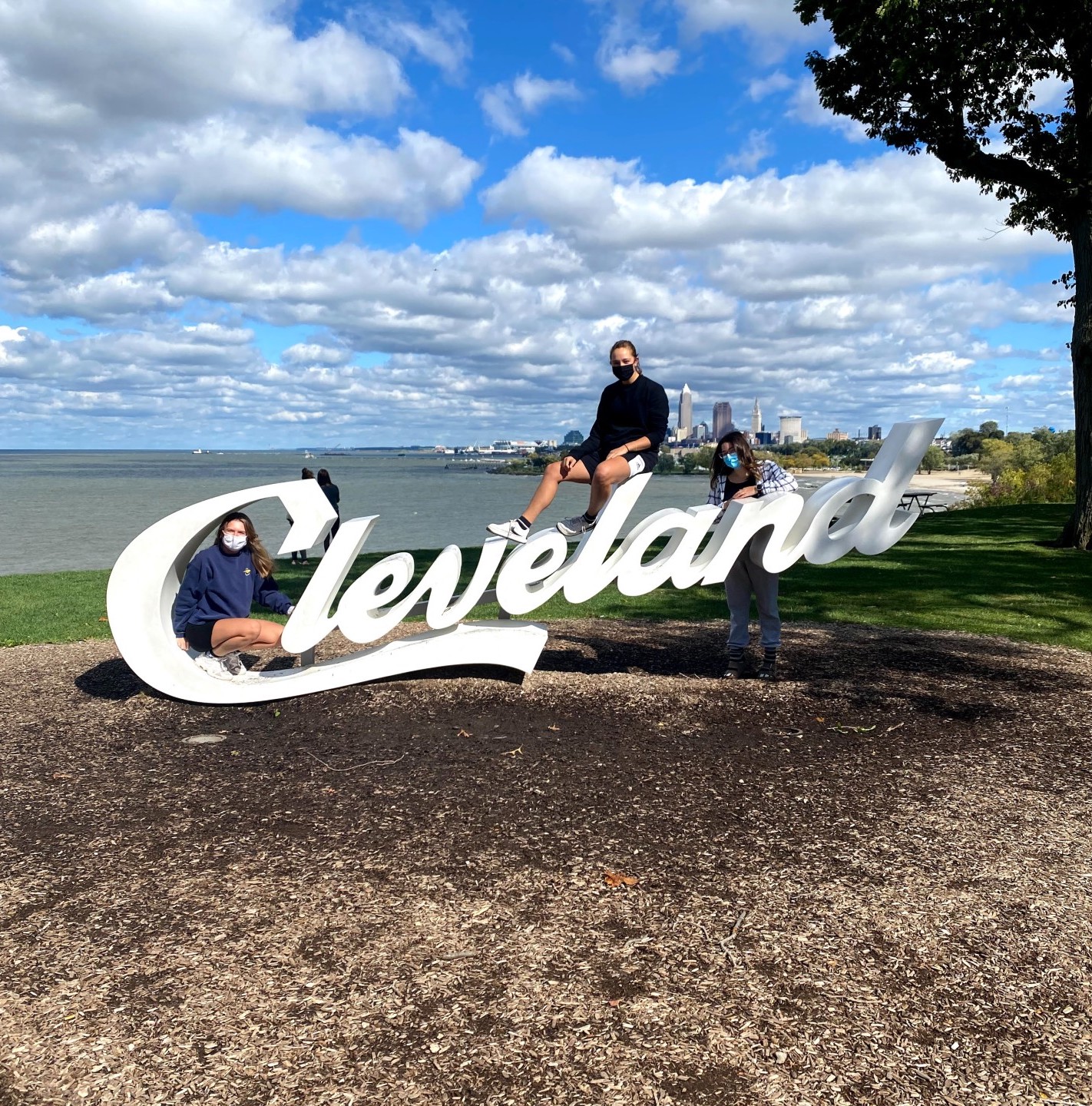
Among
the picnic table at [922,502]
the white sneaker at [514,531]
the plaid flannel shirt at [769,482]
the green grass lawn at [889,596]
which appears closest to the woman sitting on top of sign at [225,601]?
the white sneaker at [514,531]

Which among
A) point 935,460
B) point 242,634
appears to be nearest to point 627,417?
point 242,634

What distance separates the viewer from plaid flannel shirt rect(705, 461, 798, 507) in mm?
8961

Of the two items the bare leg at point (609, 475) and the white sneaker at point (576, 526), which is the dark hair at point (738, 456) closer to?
the bare leg at point (609, 475)

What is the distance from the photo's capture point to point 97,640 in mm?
12055

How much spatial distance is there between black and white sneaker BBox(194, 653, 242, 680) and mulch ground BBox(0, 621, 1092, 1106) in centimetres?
37

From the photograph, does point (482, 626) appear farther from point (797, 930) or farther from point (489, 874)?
point (797, 930)

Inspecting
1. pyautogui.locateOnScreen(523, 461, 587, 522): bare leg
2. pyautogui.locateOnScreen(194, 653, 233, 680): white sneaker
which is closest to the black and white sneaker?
pyautogui.locateOnScreen(194, 653, 233, 680): white sneaker

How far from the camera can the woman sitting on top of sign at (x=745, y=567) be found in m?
8.95

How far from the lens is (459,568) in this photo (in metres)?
8.52

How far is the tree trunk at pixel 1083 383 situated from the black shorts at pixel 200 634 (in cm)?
1712

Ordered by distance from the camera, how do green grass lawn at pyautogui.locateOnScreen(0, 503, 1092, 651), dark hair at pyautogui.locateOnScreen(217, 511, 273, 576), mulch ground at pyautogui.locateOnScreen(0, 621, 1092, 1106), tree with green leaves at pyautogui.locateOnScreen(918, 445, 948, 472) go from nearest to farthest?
mulch ground at pyautogui.locateOnScreen(0, 621, 1092, 1106) → dark hair at pyautogui.locateOnScreen(217, 511, 273, 576) → green grass lawn at pyautogui.locateOnScreen(0, 503, 1092, 651) → tree with green leaves at pyautogui.locateOnScreen(918, 445, 948, 472)

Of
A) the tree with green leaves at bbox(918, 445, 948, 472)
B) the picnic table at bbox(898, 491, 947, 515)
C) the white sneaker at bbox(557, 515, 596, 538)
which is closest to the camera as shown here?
the white sneaker at bbox(557, 515, 596, 538)

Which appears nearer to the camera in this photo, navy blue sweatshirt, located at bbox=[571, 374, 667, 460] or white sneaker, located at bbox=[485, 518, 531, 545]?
navy blue sweatshirt, located at bbox=[571, 374, 667, 460]

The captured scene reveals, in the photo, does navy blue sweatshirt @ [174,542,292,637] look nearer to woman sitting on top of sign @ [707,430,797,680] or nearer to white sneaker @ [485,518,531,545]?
white sneaker @ [485,518,531,545]
